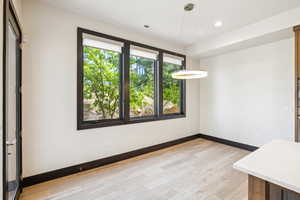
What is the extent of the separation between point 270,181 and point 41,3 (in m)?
3.54

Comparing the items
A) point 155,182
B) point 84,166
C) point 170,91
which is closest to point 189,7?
point 170,91

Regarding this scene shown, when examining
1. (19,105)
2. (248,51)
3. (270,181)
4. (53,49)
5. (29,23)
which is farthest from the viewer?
(248,51)

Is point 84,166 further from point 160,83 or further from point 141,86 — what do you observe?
point 160,83

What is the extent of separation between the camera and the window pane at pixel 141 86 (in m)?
3.63

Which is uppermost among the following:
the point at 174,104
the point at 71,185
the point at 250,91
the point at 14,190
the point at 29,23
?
the point at 29,23

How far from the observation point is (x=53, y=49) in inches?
101

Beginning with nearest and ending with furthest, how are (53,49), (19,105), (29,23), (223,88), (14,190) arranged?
(14,190), (19,105), (29,23), (53,49), (223,88)

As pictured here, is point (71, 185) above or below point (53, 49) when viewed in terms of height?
below

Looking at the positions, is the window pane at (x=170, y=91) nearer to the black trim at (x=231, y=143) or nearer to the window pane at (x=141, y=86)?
the window pane at (x=141, y=86)

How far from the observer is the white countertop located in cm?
93

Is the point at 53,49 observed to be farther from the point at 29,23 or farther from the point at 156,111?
the point at 156,111

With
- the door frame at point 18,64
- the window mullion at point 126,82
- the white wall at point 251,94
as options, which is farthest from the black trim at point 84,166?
the white wall at point 251,94

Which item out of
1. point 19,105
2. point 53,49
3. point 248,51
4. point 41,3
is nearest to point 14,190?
point 19,105

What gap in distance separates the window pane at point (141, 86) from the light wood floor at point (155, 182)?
3.72 feet
